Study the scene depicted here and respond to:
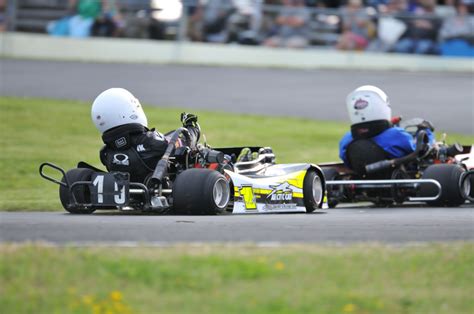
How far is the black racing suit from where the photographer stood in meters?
10.5

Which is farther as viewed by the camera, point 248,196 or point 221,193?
point 248,196

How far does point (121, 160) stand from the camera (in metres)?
10.5

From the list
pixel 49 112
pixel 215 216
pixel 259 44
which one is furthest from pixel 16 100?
pixel 215 216

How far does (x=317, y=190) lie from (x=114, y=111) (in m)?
2.30

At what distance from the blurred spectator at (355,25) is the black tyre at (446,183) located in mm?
13410

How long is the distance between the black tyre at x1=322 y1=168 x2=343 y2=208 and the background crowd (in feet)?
42.2

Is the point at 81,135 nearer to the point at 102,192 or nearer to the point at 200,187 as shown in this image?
the point at 102,192

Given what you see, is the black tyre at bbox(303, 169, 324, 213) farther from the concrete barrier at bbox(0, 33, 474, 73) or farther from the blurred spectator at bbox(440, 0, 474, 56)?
the concrete barrier at bbox(0, 33, 474, 73)

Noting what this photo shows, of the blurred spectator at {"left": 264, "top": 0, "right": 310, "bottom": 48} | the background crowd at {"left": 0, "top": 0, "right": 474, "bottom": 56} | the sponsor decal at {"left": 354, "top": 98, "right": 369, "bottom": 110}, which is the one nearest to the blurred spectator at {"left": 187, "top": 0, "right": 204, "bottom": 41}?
the background crowd at {"left": 0, "top": 0, "right": 474, "bottom": 56}

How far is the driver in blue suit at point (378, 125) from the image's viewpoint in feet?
40.5

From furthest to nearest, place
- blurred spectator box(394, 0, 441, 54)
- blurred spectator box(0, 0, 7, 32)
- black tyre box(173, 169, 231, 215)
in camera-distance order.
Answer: blurred spectator box(0, 0, 7, 32)
blurred spectator box(394, 0, 441, 54)
black tyre box(173, 169, 231, 215)

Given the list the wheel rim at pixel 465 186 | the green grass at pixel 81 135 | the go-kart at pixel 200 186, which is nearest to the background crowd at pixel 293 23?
the green grass at pixel 81 135

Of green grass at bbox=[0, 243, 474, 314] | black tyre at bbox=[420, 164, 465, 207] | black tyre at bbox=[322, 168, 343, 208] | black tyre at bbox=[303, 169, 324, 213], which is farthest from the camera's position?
black tyre at bbox=[322, 168, 343, 208]

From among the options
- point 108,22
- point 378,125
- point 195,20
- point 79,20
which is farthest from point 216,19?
point 378,125
